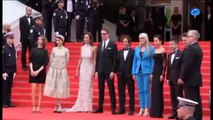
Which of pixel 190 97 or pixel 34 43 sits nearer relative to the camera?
pixel 190 97

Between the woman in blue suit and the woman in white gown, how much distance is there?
1.13 meters

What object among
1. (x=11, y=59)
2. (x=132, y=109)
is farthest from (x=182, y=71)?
(x=11, y=59)

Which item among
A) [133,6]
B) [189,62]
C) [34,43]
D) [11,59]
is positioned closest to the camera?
[189,62]

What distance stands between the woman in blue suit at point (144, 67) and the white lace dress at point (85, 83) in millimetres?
1161

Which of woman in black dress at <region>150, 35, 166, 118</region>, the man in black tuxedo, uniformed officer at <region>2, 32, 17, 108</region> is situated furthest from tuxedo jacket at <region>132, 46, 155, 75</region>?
uniformed officer at <region>2, 32, 17, 108</region>

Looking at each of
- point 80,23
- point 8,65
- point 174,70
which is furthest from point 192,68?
point 80,23

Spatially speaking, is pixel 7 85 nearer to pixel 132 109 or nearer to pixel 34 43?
pixel 34 43

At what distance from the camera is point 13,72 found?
14008mm

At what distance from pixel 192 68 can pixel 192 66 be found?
44 mm

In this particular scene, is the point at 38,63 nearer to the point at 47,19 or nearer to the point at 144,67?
A: the point at 144,67

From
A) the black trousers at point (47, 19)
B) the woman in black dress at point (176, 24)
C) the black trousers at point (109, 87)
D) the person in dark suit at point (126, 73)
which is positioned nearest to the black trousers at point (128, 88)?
the person in dark suit at point (126, 73)

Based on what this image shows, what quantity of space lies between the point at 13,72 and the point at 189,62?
18.9 feet

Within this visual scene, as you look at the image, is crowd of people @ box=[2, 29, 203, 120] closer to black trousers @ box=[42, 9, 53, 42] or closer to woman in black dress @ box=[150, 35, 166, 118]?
woman in black dress @ box=[150, 35, 166, 118]

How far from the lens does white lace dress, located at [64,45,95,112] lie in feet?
41.9
